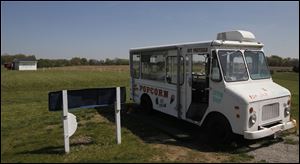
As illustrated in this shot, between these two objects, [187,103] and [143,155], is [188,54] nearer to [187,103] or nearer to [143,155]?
[187,103]

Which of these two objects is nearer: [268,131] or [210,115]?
[268,131]

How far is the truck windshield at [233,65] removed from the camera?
752 centimetres

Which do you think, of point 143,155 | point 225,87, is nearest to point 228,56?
point 225,87

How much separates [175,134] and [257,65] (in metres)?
2.83

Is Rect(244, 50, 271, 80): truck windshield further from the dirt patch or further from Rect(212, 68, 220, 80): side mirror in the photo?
the dirt patch

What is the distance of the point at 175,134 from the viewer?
8359 millimetres

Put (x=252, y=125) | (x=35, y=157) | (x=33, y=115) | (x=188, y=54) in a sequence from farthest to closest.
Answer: (x=33, y=115), (x=188, y=54), (x=252, y=125), (x=35, y=157)

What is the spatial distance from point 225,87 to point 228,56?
0.91 meters

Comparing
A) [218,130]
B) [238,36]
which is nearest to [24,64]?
[238,36]

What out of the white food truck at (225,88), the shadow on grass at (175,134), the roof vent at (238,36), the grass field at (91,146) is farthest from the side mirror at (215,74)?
the grass field at (91,146)

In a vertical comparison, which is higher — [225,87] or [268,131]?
[225,87]

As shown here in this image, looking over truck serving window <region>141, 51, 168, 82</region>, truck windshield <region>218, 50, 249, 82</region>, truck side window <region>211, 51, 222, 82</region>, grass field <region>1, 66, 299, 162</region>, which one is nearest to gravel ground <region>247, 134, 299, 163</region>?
grass field <region>1, 66, 299, 162</region>

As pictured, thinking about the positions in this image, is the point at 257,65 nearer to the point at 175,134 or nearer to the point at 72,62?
the point at 175,134

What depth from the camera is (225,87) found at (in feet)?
23.7
